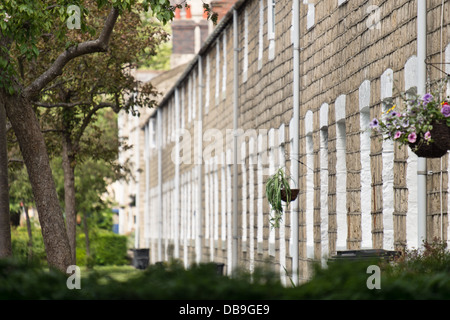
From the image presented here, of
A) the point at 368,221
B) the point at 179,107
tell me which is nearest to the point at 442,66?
the point at 368,221

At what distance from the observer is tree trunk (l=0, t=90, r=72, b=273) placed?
1440 centimetres

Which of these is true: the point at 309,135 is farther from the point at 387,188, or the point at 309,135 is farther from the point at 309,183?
the point at 387,188

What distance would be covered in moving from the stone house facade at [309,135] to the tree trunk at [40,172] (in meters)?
3.17

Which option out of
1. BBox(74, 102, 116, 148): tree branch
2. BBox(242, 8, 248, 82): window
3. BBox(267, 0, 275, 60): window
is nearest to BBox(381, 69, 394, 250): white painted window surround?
BBox(267, 0, 275, 60): window

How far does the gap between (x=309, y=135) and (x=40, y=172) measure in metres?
5.50

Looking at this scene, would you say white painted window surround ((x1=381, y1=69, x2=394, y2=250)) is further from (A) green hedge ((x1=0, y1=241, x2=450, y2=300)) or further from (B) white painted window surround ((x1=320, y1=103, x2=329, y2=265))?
(A) green hedge ((x1=0, y1=241, x2=450, y2=300))

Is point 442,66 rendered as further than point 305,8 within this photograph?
No

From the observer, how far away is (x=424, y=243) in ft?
35.9

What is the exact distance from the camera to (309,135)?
1811 cm

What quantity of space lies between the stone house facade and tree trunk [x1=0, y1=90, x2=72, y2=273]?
10.4 feet

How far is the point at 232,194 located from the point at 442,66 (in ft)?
50.4

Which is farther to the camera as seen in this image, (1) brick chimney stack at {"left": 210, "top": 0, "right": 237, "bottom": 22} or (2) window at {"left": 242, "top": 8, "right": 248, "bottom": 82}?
(1) brick chimney stack at {"left": 210, "top": 0, "right": 237, "bottom": 22}

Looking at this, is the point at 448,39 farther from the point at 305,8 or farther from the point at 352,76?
the point at 305,8

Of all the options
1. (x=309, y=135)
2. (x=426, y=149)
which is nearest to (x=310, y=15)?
(x=309, y=135)
